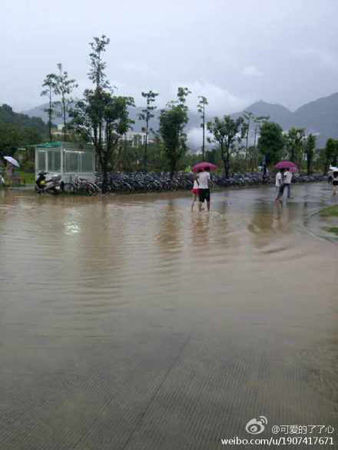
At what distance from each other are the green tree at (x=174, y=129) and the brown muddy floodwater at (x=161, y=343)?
20.9 m

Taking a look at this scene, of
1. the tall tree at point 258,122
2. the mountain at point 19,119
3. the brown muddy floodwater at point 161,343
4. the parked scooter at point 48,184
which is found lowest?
the brown muddy floodwater at point 161,343

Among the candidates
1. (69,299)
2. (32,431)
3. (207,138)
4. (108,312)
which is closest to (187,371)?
(32,431)

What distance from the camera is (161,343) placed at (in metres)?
4.12

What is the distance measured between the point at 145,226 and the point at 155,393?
8594 millimetres

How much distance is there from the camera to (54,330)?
4379 mm

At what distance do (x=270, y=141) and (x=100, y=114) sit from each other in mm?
22708

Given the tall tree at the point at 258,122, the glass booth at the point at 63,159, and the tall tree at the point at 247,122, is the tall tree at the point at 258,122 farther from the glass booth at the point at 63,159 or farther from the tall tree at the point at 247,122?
the glass booth at the point at 63,159

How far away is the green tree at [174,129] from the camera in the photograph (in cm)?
2853

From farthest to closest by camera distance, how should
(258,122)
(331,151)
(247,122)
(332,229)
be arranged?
1. (331,151)
2. (258,122)
3. (247,122)
4. (332,229)

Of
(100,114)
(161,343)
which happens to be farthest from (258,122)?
(161,343)

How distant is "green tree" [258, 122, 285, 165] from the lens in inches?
1670

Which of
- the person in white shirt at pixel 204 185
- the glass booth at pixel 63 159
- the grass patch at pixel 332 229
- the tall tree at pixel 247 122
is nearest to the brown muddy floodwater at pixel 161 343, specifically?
the grass patch at pixel 332 229

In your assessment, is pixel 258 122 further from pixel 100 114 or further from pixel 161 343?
pixel 161 343

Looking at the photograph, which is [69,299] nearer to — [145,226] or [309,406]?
[309,406]
